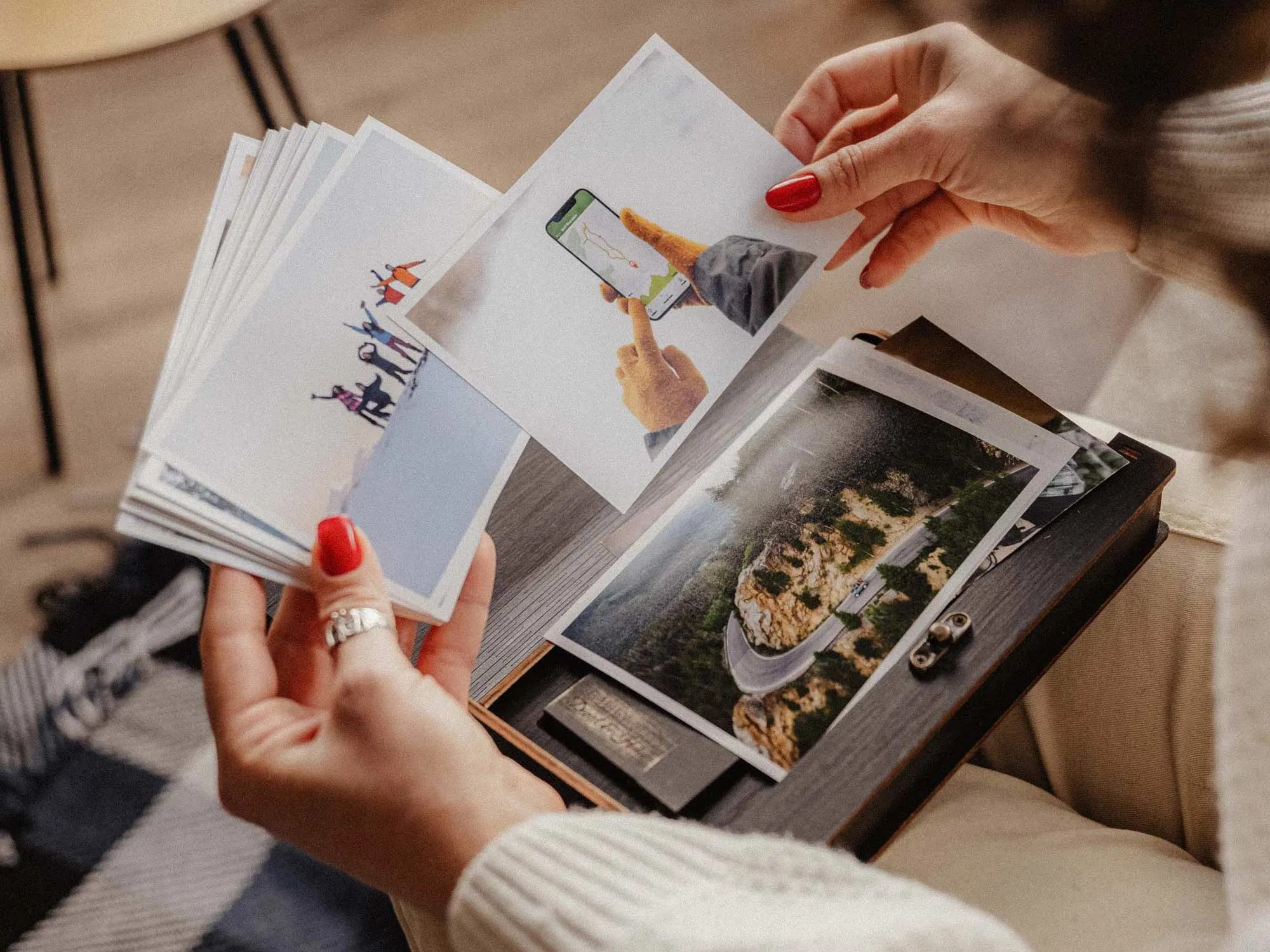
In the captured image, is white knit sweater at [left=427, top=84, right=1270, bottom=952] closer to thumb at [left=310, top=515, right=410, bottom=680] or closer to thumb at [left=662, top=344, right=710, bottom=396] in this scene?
thumb at [left=310, top=515, right=410, bottom=680]

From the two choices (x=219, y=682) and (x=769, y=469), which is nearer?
(x=219, y=682)

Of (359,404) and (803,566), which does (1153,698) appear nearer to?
(803,566)

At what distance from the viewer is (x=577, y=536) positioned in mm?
749

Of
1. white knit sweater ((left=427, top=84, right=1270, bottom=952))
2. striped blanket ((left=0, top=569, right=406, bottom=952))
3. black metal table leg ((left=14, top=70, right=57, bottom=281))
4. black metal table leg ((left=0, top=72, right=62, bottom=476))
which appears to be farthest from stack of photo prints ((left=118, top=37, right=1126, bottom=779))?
black metal table leg ((left=14, top=70, right=57, bottom=281))

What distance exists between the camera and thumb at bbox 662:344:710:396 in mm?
748

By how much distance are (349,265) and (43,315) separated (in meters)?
1.22

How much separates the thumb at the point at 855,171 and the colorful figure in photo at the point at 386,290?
11.1 inches

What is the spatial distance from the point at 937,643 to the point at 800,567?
0.10 meters

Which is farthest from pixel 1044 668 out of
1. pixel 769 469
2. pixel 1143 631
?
pixel 769 469

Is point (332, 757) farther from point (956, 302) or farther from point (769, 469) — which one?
point (956, 302)

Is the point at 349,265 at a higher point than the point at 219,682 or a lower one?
higher

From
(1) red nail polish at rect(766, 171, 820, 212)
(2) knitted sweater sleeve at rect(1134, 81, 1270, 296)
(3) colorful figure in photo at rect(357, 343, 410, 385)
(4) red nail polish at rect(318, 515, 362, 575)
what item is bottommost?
(4) red nail polish at rect(318, 515, 362, 575)

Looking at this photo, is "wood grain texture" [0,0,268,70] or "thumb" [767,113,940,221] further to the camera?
"wood grain texture" [0,0,268,70]

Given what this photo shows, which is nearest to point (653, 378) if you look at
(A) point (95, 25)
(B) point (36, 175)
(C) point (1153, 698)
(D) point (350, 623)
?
(D) point (350, 623)
